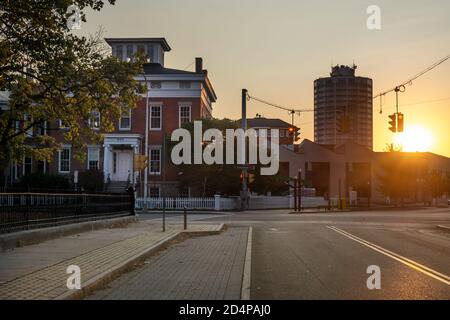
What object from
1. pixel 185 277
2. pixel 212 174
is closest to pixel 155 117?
pixel 212 174

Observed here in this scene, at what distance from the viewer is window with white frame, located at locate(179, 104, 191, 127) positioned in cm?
6041

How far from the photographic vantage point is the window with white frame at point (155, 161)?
6019cm

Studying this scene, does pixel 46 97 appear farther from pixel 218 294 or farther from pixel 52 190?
pixel 218 294

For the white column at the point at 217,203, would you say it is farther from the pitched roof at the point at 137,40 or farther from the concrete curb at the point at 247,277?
the concrete curb at the point at 247,277

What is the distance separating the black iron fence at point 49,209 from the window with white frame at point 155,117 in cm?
3489

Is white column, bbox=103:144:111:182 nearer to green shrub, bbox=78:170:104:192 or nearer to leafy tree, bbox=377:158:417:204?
green shrub, bbox=78:170:104:192

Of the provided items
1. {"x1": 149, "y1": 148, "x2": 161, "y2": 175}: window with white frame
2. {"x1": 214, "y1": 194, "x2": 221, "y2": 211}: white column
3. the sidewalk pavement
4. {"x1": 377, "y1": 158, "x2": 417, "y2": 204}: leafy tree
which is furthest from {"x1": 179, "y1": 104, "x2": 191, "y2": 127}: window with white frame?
the sidewalk pavement

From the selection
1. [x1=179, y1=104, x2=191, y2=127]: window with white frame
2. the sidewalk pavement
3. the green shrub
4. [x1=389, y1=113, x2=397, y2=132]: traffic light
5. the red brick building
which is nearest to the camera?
the sidewalk pavement

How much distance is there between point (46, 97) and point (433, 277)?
41.7 ft

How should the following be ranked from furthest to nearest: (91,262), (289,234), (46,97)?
(289,234) < (46,97) < (91,262)

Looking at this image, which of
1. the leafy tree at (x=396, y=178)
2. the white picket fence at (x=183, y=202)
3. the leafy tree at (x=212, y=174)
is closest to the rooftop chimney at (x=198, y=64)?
the leafy tree at (x=212, y=174)

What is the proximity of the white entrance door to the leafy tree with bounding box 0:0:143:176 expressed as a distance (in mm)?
38411

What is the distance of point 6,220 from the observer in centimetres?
1491
